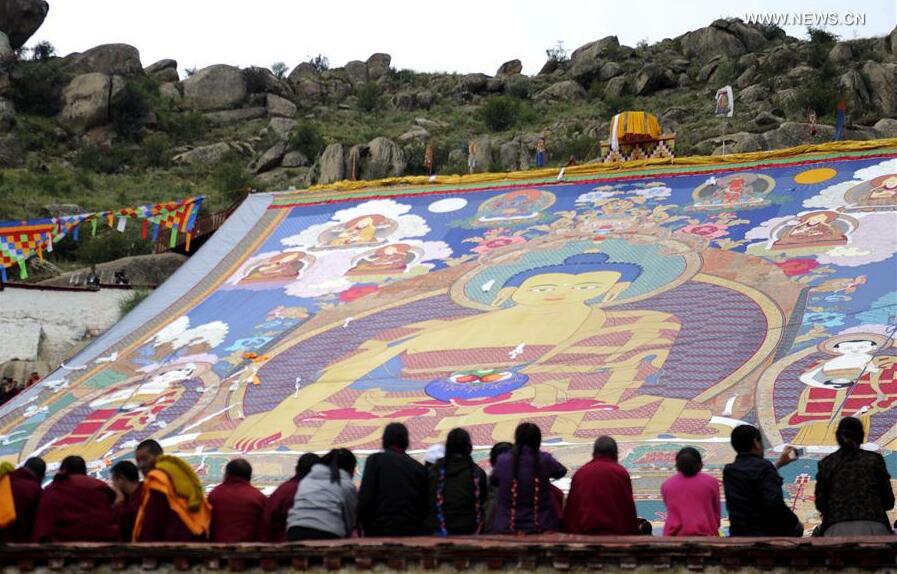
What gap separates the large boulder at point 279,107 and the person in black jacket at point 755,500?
126 feet

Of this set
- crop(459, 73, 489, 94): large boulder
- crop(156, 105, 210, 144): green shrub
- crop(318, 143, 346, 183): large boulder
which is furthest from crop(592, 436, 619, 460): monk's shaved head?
crop(459, 73, 489, 94): large boulder

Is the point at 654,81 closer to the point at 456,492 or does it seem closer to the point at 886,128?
the point at 886,128

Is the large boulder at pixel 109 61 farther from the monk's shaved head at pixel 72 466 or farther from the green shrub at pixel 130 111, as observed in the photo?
the monk's shaved head at pixel 72 466

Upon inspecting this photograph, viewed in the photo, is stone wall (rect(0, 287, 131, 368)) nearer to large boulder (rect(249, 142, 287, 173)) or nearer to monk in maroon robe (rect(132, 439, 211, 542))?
monk in maroon robe (rect(132, 439, 211, 542))

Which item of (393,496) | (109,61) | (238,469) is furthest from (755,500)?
(109,61)

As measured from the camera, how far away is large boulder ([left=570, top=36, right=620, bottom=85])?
4672cm

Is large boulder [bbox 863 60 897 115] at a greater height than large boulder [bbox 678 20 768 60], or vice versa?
large boulder [bbox 678 20 768 60]

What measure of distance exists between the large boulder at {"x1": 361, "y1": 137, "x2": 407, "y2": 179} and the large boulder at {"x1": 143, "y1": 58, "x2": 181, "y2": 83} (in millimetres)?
12580

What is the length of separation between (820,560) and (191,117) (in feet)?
125

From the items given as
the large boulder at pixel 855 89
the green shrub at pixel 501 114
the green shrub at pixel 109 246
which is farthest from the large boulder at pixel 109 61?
the large boulder at pixel 855 89

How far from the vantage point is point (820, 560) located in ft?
25.1

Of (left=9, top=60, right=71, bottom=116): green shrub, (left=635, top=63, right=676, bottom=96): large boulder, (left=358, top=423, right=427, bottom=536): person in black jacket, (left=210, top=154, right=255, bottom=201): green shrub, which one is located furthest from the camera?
(left=635, top=63, right=676, bottom=96): large boulder

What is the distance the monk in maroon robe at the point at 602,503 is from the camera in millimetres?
8461

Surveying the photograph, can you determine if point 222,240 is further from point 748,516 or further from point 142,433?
point 748,516
